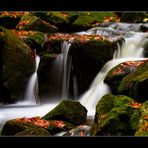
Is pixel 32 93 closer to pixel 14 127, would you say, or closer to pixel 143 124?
pixel 14 127

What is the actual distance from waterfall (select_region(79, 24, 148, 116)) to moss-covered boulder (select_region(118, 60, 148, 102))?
39.3 inches

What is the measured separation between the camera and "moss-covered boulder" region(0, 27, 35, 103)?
11.2 meters

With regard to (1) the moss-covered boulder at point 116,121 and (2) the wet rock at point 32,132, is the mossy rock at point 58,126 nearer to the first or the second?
(2) the wet rock at point 32,132

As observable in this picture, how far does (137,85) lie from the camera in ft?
24.8

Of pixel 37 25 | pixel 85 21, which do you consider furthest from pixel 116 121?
pixel 85 21

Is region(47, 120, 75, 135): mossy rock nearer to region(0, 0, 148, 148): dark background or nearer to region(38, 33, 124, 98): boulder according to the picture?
region(38, 33, 124, 98): boulder

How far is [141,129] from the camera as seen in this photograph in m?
4.37

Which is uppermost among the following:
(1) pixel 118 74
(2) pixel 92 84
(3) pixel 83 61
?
(3) pixel 83 61

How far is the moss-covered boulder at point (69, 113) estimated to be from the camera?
23.9 feet

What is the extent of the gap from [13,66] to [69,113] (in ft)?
14.8

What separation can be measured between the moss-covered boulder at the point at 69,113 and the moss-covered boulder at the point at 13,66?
12.7ft
